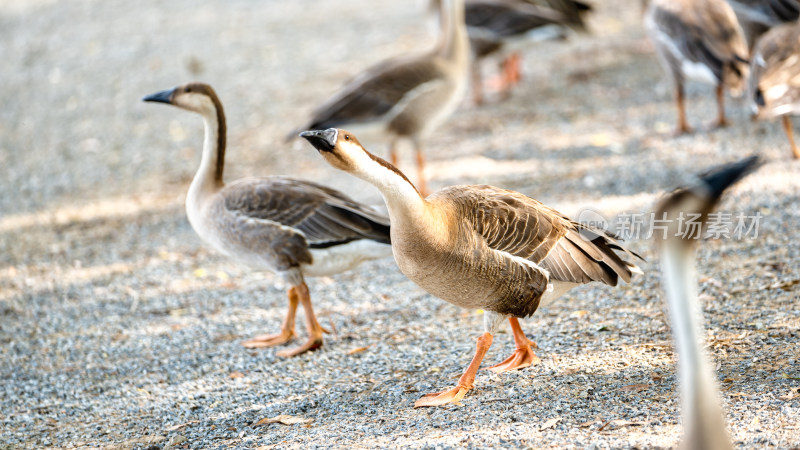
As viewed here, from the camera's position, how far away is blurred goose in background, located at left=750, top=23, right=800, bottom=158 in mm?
6605

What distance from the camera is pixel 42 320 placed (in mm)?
5930

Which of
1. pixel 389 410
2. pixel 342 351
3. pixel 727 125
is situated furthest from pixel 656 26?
pixel 389 410

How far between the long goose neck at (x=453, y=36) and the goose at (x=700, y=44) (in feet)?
6.40

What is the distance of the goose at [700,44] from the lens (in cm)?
748

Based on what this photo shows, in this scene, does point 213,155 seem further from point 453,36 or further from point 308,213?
point 453,36

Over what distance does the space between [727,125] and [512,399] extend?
510 centimetres

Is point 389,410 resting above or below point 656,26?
below

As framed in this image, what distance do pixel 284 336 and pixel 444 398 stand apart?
1.56 meters

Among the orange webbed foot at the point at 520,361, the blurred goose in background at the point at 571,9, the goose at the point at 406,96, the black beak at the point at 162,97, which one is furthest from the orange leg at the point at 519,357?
the blurred goose in background at the point at 571,9

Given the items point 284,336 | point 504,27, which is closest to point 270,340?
point 284,336

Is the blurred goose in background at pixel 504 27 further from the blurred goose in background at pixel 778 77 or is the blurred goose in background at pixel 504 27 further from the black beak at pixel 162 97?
the black beak at pixel 162 97

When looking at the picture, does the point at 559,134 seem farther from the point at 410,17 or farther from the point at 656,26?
the point at 410,17

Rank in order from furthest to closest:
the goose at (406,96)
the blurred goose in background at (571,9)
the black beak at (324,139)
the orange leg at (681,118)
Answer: the blurred goose in background at (571,9) < the orange leg at (681,118) < the goose at (406,96) < the black beak at (324,139)

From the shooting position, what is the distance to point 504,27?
9.91 metres
